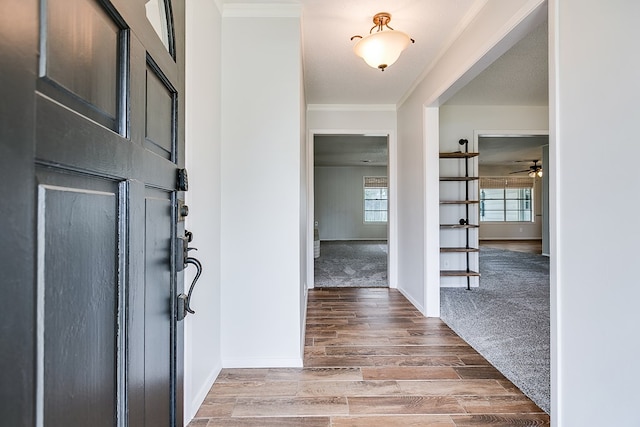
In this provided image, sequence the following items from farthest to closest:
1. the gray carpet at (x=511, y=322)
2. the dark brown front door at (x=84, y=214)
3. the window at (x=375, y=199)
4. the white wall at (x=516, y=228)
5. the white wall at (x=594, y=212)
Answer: the white wall at (x=516, y=228), the window at (x=375, y=199), the gray carpet at (x=511, y=322), the white wall at (x=594, y=212), the dark brown front door at (x=84, y=214)

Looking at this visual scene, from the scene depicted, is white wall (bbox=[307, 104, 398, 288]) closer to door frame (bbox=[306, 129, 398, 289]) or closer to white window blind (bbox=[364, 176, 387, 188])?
door frame (bbox=[306, 129, 398, 289])

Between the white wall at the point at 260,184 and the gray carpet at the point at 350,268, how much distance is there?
2.34m

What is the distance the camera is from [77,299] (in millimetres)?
598

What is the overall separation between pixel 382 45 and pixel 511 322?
2804 mm

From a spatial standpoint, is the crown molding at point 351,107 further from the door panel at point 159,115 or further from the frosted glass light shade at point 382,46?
the door panel at point 159,115

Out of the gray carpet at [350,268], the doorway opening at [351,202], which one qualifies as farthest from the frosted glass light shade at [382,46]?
the doorway opening at [351,202]

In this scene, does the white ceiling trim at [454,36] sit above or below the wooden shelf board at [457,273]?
above

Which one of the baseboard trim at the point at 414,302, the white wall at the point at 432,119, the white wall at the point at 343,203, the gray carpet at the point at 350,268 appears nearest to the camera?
the white wall at the point at 432,119

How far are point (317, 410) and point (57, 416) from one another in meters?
1.50

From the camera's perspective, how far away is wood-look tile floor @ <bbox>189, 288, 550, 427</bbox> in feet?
5.54

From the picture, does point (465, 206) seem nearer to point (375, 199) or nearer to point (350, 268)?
point (350, 268)

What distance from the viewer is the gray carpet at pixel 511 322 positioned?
214cm

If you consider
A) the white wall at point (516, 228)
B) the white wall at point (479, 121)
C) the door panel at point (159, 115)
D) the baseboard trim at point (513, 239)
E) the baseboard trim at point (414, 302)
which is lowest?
the baseboard trim at point (414, 302)

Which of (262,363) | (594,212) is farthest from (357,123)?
(594,212)
